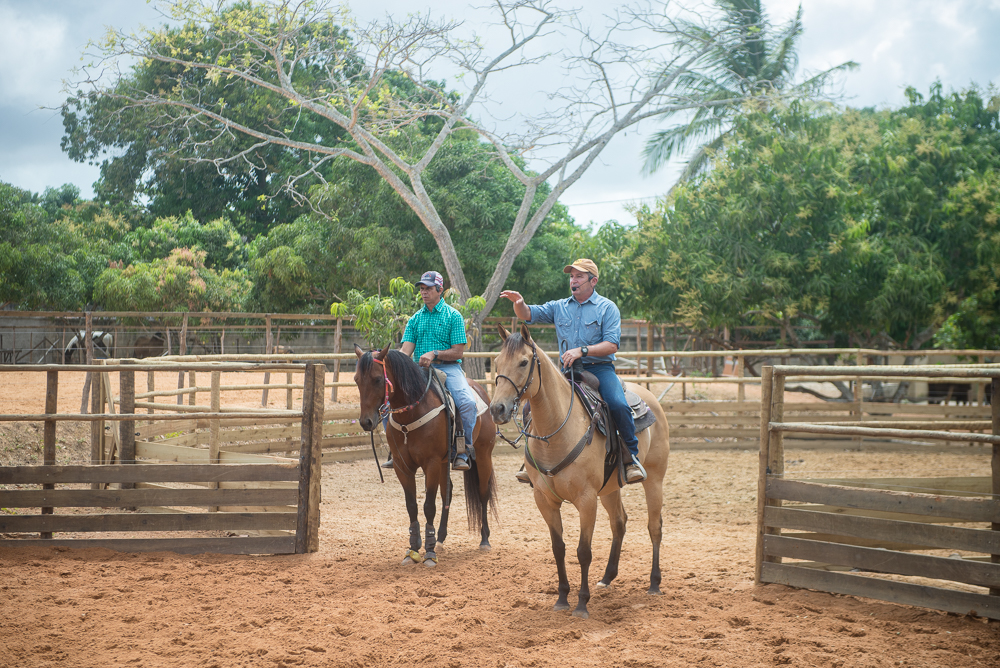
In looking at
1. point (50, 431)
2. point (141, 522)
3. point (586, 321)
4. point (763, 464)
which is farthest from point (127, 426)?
point (763, 464)

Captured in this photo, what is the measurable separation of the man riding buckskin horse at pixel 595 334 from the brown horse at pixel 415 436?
3.59ft

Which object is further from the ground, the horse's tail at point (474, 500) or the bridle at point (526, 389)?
the bridle at point (526, 389)

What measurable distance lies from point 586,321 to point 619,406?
56 cm

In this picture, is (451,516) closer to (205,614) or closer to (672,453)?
(205,614)

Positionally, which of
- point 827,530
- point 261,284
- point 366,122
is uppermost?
point 366,122

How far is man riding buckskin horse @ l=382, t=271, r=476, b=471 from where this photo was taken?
5.45m

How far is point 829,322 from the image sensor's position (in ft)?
45.7

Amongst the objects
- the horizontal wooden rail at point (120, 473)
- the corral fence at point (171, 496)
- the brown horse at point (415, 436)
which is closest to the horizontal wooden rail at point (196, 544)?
the corral fence at point (171, 496)

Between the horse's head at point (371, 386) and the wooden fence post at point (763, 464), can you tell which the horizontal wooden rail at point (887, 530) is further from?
the horse's head at point (371, 386)

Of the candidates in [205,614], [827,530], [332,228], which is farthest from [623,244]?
[205,614]

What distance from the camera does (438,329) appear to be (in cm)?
570

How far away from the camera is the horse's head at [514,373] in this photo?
11.9 ft

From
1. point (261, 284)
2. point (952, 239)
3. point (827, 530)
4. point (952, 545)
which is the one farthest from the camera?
point (261, 284)

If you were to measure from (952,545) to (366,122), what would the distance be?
49.9 feet
